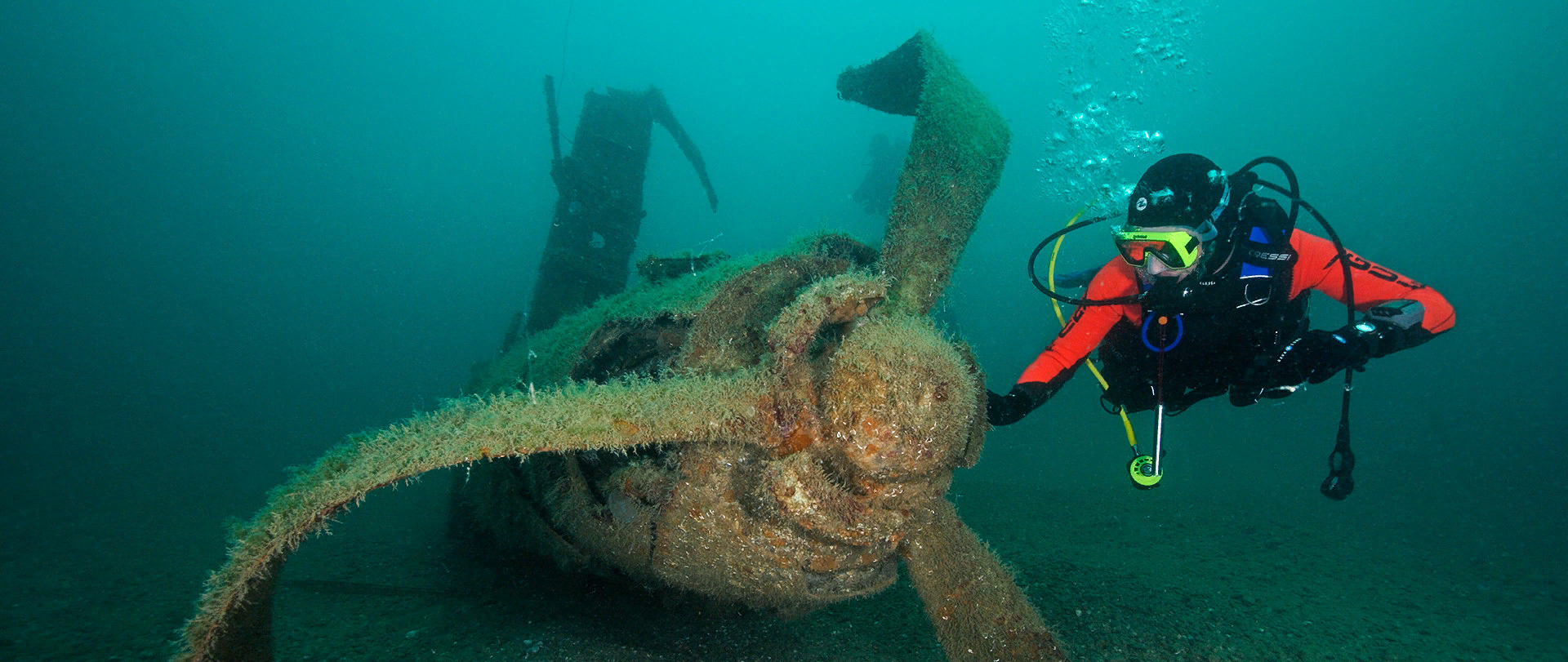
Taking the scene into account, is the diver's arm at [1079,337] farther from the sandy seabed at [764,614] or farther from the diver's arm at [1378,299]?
the sandy seabed at [764,614]

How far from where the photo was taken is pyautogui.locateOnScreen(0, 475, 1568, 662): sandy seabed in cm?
350

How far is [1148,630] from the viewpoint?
3906mm

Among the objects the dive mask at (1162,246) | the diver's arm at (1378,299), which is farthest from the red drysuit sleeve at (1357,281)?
the dive mask at (1162,246)

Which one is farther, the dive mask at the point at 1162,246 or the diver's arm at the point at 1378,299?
the dive mask at the point at 1162,246

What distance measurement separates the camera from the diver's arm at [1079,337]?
3998 millimetres

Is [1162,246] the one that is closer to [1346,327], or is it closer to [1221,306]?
[1221,306]

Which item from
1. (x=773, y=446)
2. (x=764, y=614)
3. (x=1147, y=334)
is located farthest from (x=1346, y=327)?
(x=764, y=614)

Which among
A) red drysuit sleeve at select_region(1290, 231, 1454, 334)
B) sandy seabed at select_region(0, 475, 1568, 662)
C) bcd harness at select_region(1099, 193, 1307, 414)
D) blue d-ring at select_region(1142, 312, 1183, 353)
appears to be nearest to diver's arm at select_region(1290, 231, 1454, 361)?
red drysuit sleeve at select_region(1290, 231, 1454, 334)

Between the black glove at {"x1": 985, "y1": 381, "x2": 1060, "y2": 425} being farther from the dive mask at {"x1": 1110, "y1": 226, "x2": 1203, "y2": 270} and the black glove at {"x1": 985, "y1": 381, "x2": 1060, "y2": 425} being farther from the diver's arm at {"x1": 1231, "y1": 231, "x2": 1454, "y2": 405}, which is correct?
the diver's arm at {"x1": 1231, "y1": 231, "x2": 1454, "y2": 405}

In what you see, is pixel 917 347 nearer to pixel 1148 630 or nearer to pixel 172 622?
pixel 1148 630

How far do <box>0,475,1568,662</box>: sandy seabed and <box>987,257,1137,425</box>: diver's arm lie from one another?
1792mm

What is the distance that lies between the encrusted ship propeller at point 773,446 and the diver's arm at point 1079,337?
134cm

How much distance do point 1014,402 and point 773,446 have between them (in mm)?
2021

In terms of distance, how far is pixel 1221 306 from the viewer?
3.80 meters
